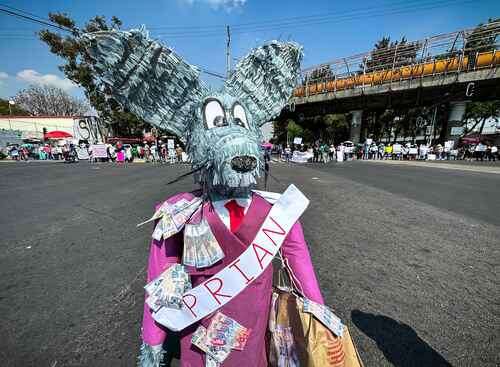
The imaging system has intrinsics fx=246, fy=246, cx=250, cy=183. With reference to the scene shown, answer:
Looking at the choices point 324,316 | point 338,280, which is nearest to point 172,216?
point 324,316

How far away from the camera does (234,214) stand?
119cm

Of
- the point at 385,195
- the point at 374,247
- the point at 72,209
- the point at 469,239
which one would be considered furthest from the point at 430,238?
the point at 72,209

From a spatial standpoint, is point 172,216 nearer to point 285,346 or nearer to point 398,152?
point 285,346

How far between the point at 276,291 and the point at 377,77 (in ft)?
72.1

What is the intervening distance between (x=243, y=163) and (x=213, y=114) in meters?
0.32

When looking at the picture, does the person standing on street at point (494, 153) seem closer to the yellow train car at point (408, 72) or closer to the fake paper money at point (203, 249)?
the yellow train car at point (408, 72)

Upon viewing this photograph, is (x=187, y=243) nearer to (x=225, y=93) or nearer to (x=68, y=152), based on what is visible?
(x=225, y=93)

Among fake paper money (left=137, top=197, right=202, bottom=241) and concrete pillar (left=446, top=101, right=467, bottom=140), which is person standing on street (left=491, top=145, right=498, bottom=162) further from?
fake paper money (left=137, top=197, right=202, bottom=241)

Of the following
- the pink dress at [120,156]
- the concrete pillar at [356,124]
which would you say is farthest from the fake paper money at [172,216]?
the concrete pillar at [356,124]

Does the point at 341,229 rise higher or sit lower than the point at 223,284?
lower

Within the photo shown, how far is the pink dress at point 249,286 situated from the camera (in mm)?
1107

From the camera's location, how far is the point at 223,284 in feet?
3.49

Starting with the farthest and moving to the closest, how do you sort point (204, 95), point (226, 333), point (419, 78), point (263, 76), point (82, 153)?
point (82, 153) < point (419, 78) < point (263, 76) < point (204, 95) < point (226, 333)

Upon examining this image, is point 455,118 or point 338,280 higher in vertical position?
point 455,118
